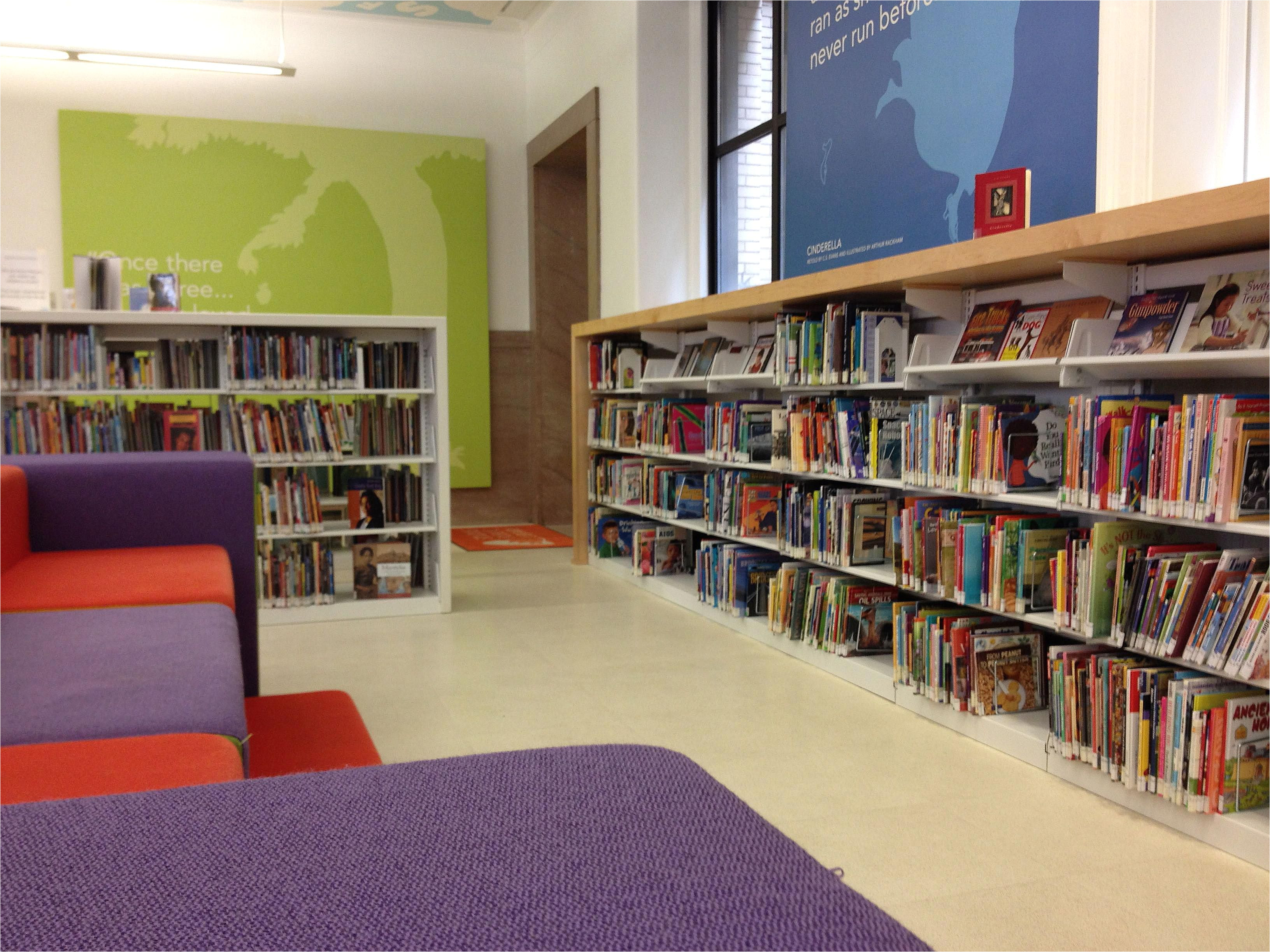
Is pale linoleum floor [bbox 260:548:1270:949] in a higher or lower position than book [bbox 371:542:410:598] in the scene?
lower

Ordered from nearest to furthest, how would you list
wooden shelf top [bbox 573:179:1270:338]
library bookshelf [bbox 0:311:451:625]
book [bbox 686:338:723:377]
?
wooden shelf top [bbox 573:179:1270:338] → library bookshelf [bbox 0:311:451:625] → book [bbox 686:338:723:377]

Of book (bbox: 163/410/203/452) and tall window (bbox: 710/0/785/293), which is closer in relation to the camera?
book (bbox: 163/410/203/452)

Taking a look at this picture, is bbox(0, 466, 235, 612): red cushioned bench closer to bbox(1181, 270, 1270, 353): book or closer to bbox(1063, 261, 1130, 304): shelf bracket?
bbox(1063, 261, 1130, 304): shelf bracket

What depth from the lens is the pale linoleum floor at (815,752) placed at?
2129mm

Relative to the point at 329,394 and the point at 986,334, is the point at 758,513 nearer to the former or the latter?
the point at 986,334

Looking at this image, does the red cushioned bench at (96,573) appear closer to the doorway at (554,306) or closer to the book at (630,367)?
the book at (630,367)

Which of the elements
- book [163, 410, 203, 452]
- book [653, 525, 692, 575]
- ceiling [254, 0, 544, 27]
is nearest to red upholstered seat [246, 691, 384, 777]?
book [163, 410, 203, 452]

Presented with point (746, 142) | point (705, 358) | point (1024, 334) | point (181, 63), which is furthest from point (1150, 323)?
point (181, 63)

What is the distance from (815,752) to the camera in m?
3.07

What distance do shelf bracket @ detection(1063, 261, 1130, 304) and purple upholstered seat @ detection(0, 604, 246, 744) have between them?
2.30 meters

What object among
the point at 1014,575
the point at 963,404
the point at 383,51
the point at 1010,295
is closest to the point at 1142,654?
the point at 1014,575

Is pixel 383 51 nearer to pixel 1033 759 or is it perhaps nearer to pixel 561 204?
pixel 561 204

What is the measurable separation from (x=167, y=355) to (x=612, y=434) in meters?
2.49

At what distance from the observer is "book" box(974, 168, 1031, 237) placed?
3127 mm
